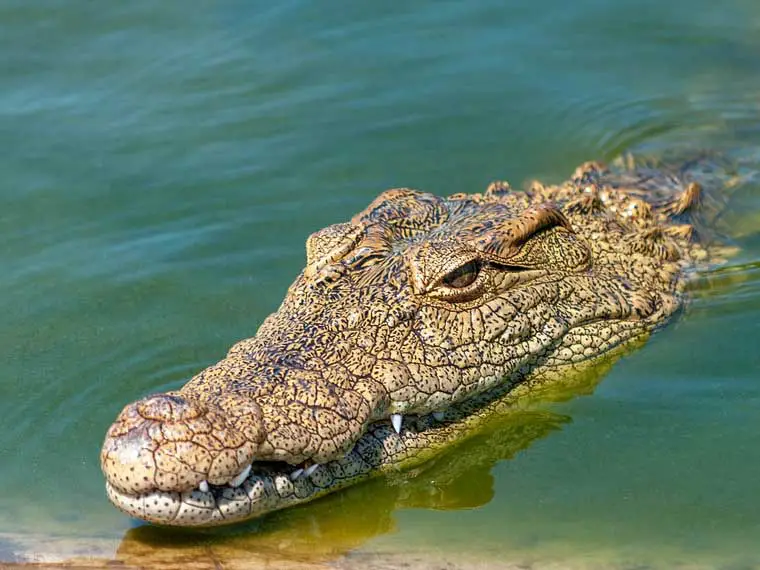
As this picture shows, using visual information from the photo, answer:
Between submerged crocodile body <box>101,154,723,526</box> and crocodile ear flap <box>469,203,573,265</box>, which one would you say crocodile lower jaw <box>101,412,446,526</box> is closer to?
submerged crocodile body <box>101,154,723,526</box>

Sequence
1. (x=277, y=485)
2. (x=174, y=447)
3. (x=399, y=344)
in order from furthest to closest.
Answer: (x=399, y=344) < (x=277, y=485) < (x=174, y=447)

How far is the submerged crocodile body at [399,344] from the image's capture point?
504cm

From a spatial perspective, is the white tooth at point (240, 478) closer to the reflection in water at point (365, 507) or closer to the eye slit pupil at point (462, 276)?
the reflection in water at point (365, 507)

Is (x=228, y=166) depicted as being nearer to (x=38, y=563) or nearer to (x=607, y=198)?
(x=607, y=198)

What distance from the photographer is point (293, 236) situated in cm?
885

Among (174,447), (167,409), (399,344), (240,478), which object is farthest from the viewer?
(399,344)

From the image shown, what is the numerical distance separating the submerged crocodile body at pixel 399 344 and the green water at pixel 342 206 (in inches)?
12.1

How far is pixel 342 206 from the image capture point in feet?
30.5

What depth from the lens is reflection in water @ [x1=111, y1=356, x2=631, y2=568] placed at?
18.0ft

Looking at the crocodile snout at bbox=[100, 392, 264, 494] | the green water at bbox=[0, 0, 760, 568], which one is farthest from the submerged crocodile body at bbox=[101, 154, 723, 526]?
the green water at bbox=[0, 0, 760, 568]

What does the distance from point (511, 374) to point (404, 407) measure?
1024mm

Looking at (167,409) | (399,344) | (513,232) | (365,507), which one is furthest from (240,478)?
(513,232)

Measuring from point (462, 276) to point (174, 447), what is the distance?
2.26 m

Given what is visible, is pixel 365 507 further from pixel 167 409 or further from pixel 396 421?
pixel 167 409
